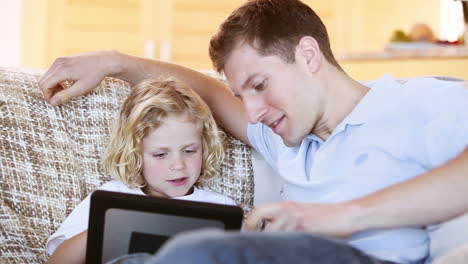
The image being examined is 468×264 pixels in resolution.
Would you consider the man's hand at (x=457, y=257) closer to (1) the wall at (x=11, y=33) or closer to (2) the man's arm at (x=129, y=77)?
(2) the man's arm at (x=129, y=77)

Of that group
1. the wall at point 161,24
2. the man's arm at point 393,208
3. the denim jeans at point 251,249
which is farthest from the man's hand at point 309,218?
the wall at point 161,24

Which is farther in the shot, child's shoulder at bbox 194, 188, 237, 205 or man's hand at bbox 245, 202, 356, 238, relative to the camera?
child's shoulder at bbox 194, 188, 237, 205

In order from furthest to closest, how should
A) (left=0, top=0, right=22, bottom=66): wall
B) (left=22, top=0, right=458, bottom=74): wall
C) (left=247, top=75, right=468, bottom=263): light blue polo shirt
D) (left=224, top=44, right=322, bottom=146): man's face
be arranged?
(left=22, top=0, right=458, bottom=74): wall → (left=0, top=0, right=22, bottom=66): wall → (left=224, top=44, right=322, bottom=146): man's face → (left=247, top=75, right=468, bottom=263): light blue polo shirt

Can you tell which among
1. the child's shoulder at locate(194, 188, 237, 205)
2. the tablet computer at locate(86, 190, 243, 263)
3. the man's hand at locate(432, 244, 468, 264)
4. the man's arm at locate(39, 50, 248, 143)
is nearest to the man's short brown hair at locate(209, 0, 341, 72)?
the man's arm at locate(39, 50, 248, 143)

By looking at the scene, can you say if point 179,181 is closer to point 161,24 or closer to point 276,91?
point 276,91

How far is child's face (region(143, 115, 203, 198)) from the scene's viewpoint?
165 centimetres

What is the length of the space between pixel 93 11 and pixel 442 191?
14.1 feet

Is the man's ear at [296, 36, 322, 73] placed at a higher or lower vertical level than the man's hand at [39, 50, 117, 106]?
higher

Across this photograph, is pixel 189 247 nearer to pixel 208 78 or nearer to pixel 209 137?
pixel 209 137

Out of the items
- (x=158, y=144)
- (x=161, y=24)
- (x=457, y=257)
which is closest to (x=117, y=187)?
(x=158, y=144)

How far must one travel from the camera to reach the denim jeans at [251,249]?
0.78 meters

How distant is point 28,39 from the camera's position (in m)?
4.99

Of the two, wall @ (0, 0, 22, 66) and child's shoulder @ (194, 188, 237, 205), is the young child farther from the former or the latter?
wall @ (0, 0, 22, 66)

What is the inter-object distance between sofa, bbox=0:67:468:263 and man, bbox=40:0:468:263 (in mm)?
62
